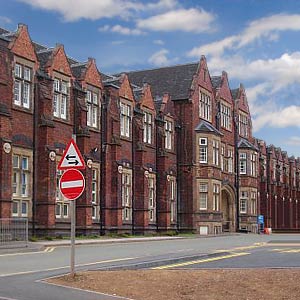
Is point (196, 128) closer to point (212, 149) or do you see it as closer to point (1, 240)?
point (212, 149)

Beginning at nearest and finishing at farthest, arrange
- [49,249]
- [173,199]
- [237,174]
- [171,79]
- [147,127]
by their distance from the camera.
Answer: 1. [49,249]
2. [147,127]
3. [173,199]
4. [171,79]
5. [237,174]

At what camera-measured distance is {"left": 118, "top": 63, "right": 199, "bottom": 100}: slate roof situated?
2035 inches

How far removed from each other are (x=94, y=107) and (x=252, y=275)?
84.9ft

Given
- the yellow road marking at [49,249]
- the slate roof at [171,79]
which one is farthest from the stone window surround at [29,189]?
the slate roof at [171,79]

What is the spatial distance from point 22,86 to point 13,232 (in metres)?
9.32

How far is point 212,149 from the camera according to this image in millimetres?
51625

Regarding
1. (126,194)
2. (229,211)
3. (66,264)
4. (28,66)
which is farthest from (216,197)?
(66,264)

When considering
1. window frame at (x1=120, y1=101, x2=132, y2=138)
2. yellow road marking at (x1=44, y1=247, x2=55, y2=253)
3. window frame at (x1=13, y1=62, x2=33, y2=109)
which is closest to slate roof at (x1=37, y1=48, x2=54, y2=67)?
window frame at (x1=13, y1=62, x2=33, y2=109)

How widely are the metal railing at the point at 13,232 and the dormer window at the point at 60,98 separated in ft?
31.5

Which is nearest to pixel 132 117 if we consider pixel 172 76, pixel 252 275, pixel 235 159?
pixel 172 76

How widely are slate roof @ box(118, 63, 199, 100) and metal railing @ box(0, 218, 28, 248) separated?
25296mm

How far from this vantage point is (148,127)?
4659 cm

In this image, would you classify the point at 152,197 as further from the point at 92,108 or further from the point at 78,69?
the point at 78,69

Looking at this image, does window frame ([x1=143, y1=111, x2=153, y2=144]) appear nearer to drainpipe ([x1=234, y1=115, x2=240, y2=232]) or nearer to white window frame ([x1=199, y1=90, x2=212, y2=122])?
white window frame ([x1=199, y1=90, x2=212, y2=122])
